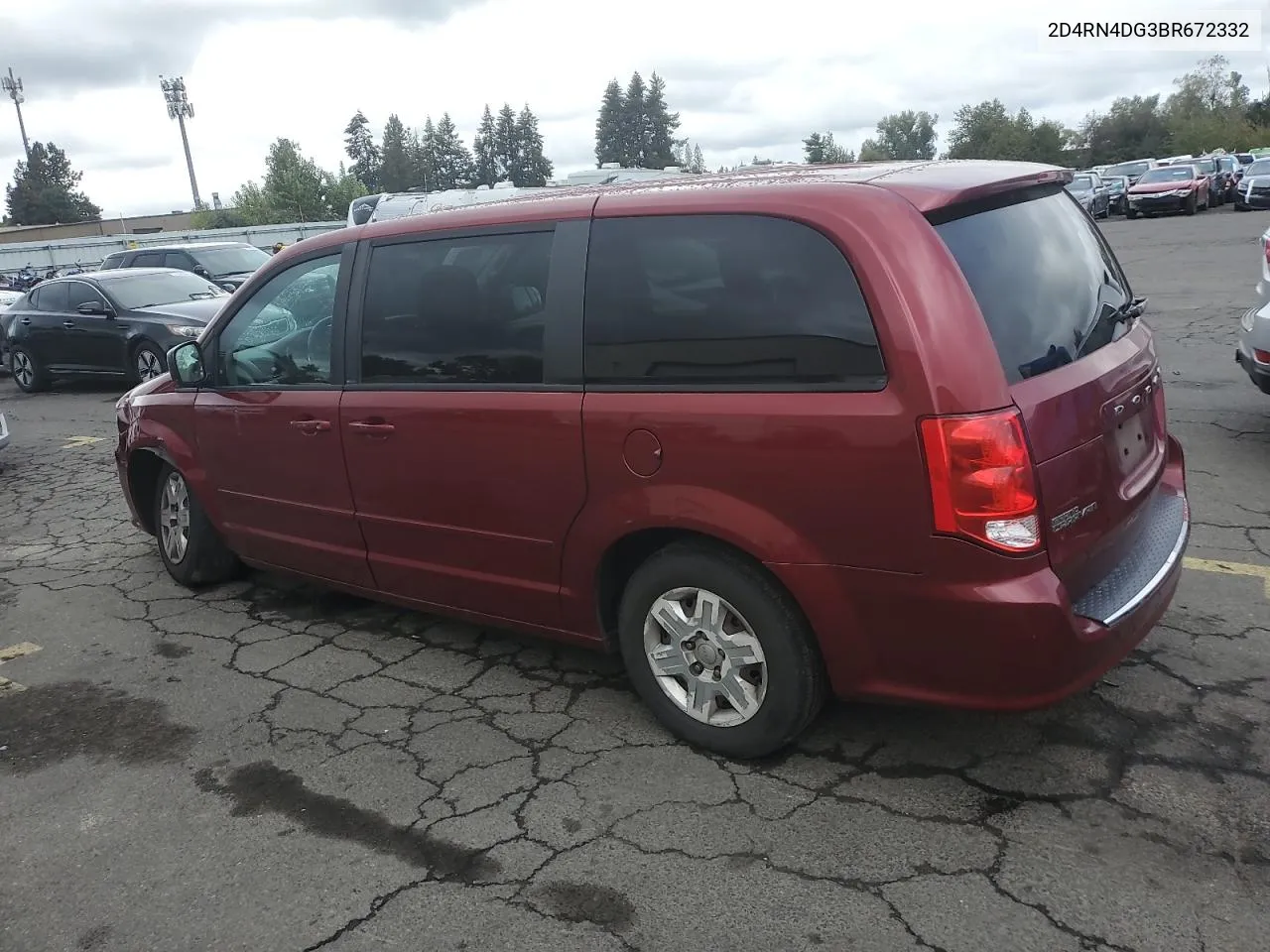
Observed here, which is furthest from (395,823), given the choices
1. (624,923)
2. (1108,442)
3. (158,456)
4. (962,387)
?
(158,456)

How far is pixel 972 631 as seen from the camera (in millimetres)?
2809

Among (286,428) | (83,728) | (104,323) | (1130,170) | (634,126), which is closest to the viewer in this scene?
(83,728)

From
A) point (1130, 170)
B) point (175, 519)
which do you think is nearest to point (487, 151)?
point (1130, 170)

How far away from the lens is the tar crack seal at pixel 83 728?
12.5 ft

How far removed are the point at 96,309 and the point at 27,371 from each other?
6.62 ft

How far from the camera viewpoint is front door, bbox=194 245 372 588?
428cm

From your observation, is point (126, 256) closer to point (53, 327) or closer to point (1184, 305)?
point (53, 327)

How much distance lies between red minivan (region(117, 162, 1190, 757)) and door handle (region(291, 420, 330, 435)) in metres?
0.04

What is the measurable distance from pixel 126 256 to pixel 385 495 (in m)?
18.9

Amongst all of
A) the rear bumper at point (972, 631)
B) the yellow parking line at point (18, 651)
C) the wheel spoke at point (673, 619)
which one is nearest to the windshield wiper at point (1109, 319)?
the rear bumper at point (972, 631)

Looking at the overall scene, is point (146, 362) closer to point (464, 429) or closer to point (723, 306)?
point (464, 429)

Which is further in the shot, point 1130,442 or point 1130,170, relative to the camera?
point 1130,170

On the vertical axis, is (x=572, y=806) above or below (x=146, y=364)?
below

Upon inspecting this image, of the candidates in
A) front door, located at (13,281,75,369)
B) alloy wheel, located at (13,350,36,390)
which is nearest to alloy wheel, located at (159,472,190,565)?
front door, located at (13,281,75,369)
